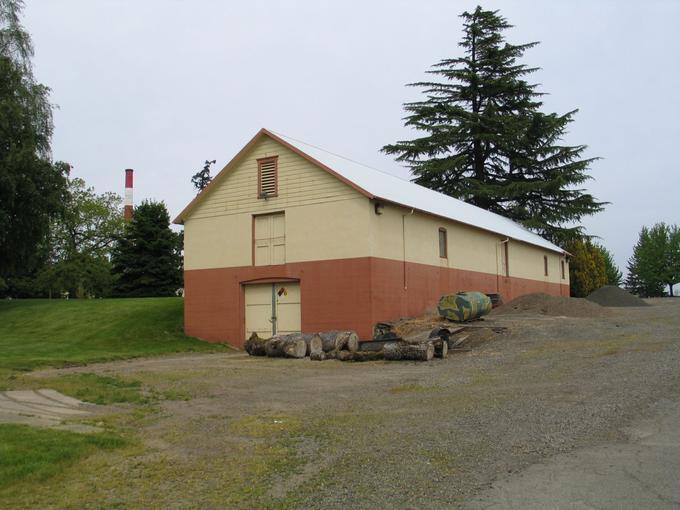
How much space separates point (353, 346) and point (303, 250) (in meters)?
5.30

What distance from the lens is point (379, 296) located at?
23031mm

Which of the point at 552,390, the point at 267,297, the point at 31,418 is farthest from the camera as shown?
the point at 267,297

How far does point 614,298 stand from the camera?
40812 mm

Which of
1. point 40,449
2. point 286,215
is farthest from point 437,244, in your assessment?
point 40,449

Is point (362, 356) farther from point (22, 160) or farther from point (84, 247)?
point (84, 247)

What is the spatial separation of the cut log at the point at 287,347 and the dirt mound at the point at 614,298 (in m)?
26.5

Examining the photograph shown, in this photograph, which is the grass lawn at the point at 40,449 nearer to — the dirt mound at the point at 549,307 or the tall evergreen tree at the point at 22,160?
the dirt mound at the point at 549,307

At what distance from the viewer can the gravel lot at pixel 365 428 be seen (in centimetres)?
633

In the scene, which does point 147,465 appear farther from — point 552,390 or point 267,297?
point 267,297

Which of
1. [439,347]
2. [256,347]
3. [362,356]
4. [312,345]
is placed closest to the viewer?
[439,347]

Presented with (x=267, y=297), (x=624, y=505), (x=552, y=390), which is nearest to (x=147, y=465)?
(x=624, y=505)

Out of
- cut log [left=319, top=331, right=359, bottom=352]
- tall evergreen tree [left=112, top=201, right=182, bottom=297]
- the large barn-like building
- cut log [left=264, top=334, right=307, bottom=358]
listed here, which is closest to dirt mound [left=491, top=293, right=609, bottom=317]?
the large barn-like building

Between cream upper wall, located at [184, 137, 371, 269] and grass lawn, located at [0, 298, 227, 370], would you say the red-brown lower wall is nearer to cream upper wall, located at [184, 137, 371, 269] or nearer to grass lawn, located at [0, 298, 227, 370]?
cream upper wall, located at [184, 137, 371, 269]

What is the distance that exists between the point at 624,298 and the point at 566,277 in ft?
17.1
